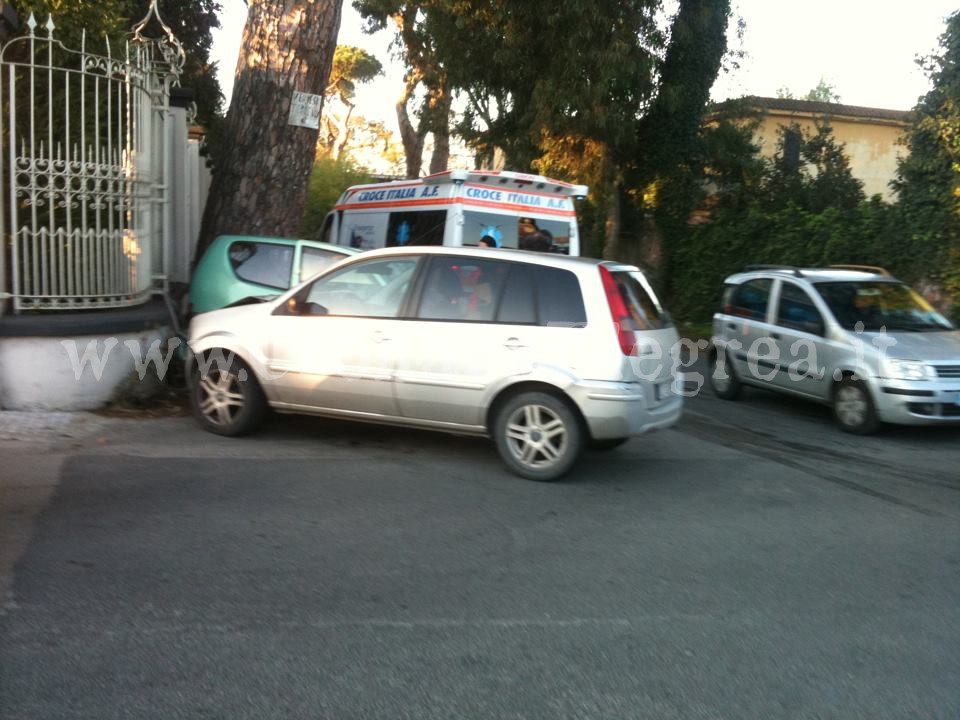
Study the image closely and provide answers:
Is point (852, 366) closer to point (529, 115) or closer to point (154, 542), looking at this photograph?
point (154, 542)

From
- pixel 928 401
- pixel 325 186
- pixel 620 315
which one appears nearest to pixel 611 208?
Answer: pixel 325 186

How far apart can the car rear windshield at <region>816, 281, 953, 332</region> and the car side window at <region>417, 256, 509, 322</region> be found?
4.51m

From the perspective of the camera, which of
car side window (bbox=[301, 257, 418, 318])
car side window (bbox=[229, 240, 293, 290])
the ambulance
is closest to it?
car side window (bbox=[301, 257, 418, 318])

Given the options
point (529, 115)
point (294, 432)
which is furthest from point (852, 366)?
point (529, 115)

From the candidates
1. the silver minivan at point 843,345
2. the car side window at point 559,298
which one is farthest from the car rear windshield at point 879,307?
the car side window at point 559,298

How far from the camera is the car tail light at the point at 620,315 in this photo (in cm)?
688

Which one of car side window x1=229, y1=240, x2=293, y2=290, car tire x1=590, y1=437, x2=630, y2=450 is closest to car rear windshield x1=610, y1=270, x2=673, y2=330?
car tire x1=590, y1=437, x2=630, y2=450

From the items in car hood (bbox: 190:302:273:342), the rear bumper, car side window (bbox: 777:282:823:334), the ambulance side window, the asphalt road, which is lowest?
the asphalt road

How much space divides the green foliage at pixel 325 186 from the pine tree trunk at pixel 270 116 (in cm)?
1482

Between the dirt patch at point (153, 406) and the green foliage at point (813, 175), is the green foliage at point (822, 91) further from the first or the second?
the dirt patch at point (153, 406)

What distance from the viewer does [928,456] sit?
8688 mm

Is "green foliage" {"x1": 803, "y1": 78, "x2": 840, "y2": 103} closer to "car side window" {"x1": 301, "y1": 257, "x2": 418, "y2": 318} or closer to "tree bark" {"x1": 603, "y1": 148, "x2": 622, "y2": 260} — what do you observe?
"tree bark" {"x1": 603, "y1": 148, "x2": 622, "y2": 260}

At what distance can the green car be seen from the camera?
10.3 metres

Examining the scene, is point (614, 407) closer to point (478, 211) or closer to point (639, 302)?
point (639, 302)
